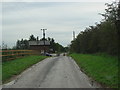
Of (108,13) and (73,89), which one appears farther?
(108,13)

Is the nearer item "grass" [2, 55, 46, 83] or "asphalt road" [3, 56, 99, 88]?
"asphalt road" [3, 56, 99, 88]

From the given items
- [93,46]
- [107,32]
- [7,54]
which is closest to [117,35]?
[107,32]

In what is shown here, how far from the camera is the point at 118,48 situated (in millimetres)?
18984

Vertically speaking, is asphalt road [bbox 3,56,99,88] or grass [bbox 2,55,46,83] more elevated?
grass [bbox 2,55,46,83]

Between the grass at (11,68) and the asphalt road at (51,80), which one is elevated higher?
the grass at (11,68)

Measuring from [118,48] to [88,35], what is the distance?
27386 millimetres

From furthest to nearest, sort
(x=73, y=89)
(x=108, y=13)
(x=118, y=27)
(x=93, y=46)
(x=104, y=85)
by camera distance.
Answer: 1. (x=93, y=46)
2. (x=108, y=13)
3. (x=118, y=27)
4. (x=104, y=85)
5. (x=73, y=89)

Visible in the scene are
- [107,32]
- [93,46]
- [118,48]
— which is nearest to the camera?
[118,48]

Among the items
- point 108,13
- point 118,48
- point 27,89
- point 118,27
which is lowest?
point 27,89

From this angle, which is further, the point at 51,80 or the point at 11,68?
the point at 11,68

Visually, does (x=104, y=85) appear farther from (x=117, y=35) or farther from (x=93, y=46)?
(x=93, y=46)

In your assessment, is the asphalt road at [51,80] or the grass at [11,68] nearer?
the asphalt road at [51,80]

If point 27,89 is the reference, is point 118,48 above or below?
above

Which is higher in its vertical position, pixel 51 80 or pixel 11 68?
pixel 11 68
